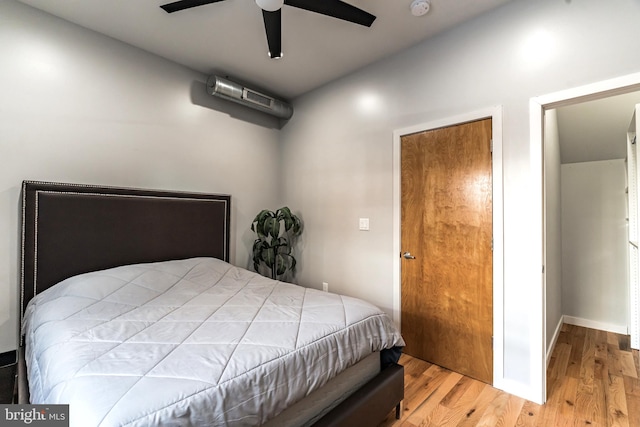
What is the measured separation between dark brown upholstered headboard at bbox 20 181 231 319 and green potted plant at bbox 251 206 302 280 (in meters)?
0.52

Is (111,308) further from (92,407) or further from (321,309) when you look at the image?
(321,309)

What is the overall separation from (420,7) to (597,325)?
12.4ft

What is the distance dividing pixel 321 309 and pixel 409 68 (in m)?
2.30

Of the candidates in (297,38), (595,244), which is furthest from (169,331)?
(595,244)

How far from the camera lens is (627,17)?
5.42ft

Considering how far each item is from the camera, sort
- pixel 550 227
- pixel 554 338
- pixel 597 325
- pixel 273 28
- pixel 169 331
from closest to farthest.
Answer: pixel 169 331
pixel 273 28
pixel 550 227
pixel 554 338
pixel 597 325

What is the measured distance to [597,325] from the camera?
10.2ft

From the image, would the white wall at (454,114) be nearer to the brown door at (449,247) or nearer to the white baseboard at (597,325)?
the brown door at (449,247)

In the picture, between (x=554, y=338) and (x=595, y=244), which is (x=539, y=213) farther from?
(x=595, y=244)

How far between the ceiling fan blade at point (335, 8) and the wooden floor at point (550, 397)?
8.34ft

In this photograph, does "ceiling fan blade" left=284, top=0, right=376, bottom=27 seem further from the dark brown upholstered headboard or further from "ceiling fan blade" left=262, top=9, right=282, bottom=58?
the dark brown upholstered headboard

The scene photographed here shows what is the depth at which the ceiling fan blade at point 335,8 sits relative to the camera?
166 centimetres

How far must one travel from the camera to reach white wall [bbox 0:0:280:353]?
2070mm

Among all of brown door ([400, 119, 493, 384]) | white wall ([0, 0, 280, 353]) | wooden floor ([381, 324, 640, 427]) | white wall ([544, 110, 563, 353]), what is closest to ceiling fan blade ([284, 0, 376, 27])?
brown door ([400, 119, 493, 384])
